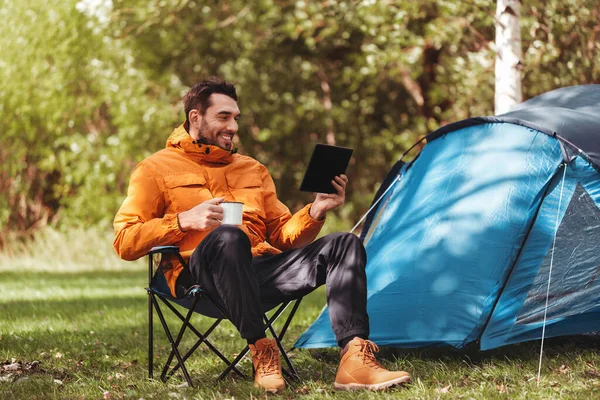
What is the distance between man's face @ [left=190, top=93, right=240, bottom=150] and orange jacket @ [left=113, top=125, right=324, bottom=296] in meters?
0.05

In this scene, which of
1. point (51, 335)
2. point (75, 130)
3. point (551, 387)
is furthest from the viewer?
point (75, 130)

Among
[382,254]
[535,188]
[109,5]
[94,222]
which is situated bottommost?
[94,222]

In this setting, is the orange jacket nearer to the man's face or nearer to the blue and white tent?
the man's face

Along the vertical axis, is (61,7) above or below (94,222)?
above

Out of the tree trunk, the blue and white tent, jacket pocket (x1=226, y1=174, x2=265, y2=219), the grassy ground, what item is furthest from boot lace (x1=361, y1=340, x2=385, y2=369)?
the tree trunk

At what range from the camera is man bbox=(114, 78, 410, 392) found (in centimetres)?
320

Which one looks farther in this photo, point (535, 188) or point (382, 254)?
point (382, 254)

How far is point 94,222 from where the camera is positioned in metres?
13.2

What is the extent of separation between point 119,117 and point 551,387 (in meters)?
10.5

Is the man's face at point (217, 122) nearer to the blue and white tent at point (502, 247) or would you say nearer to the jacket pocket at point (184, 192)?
the jacket pocket at point (184, 192)

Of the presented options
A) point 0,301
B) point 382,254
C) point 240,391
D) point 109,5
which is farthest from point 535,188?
point 109,5

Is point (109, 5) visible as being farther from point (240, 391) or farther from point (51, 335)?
point (240, 391)

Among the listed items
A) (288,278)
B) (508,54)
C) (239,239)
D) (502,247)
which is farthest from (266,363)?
(508,54)

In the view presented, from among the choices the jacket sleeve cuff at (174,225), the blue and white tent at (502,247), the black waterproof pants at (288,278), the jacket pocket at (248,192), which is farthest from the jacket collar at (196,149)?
the blue and white tent at (502,247)
